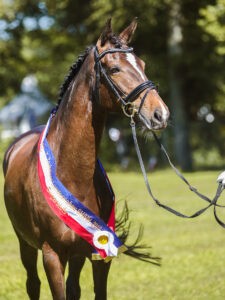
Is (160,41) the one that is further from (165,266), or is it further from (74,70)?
(74,70)

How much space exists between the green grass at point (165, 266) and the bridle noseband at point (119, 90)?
78.2 inches

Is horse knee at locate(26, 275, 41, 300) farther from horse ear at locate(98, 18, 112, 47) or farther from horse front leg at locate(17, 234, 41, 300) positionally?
horse ear at locate(98, 18, 112, 47)

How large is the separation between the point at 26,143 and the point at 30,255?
111 centimetres

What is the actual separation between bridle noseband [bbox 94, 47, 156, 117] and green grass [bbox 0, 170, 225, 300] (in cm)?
199

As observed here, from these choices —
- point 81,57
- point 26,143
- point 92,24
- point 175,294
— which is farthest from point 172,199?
point 92,24

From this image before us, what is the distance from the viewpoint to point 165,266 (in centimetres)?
1003

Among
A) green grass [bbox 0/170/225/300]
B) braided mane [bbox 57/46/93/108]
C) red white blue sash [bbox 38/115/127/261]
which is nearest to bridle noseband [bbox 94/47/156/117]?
braided mane [bbox 57/46/93/108]

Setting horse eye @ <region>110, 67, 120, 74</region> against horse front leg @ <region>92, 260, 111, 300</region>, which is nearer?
horse eye @ <region>110, 67, 120, 74</region>

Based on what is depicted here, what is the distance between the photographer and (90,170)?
226 inches

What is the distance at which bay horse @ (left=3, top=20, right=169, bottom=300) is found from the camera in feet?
17.7

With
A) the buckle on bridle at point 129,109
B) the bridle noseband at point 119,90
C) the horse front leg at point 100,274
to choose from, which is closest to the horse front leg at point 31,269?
the horse front leg at point 100,274

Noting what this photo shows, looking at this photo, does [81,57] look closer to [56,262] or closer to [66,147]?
[66,147]

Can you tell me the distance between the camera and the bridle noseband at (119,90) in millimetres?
5297

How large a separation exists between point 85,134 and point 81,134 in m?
0.04
